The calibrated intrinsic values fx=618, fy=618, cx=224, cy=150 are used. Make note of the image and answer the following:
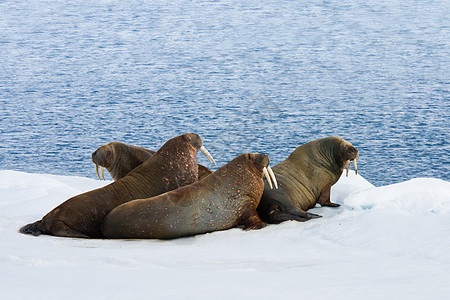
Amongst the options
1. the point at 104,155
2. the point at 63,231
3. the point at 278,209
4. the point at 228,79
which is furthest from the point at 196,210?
the point at 228,79

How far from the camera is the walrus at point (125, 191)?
5648 millimetres

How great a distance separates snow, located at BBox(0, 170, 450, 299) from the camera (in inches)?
123

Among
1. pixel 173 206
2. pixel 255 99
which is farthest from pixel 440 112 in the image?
pixel 173 206

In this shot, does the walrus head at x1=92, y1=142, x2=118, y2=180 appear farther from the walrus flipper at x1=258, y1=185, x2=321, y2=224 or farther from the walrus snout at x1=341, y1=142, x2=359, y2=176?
the walrus snout at x1=341, y1=142, x2=359, y2=176

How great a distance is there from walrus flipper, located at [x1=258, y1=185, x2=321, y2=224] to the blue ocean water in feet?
23.3

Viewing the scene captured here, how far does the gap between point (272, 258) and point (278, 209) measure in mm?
1765

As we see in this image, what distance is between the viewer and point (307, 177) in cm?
656

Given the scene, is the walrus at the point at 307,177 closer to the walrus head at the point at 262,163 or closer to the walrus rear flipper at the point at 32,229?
the walrus head at the point at 262,163

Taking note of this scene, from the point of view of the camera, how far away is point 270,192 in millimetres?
6164

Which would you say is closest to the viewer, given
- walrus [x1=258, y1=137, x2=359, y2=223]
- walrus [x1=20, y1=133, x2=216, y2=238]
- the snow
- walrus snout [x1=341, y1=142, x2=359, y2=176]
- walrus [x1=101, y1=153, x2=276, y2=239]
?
the snow

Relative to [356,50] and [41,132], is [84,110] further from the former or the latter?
[356,50]

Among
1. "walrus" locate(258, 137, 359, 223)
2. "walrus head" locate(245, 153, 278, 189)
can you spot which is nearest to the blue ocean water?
"walrus" locate(258, 137, 359, 223)

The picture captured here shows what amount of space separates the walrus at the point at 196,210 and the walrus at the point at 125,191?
199mm

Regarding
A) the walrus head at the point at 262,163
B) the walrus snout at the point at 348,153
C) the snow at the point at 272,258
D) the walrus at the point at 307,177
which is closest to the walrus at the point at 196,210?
the walrus head at the point at 262,163
